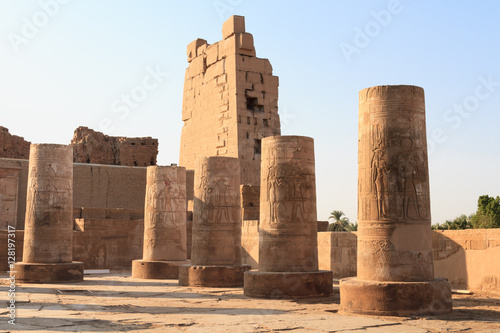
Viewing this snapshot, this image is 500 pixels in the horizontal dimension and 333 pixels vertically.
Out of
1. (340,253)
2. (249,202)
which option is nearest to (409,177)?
(340,253)

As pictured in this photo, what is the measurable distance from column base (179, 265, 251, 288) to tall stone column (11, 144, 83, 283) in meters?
2.95

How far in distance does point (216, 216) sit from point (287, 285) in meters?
3.21

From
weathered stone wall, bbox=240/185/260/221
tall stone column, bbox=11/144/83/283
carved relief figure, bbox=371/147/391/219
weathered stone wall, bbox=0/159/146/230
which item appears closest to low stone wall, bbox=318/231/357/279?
weathered stone wall, bbox=240/185/260/221

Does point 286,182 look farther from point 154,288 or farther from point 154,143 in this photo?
point 154,143

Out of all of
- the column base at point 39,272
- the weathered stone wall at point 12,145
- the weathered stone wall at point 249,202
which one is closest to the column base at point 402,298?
the column base at point 39,272

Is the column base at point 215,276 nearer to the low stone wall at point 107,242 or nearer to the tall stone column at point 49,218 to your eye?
the tall stone column at point 49,218

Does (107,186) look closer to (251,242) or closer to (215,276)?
(251,242)

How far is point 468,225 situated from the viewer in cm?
3312

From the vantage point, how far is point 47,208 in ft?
Result: 43.2

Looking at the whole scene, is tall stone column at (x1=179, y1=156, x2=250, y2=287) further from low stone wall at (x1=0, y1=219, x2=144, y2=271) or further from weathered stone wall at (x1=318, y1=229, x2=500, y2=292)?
low stone wall at (x1=0, y1=219, x2=144, y2=271)

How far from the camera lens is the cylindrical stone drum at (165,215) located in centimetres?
1494

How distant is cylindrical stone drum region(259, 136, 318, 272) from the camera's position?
1025cm

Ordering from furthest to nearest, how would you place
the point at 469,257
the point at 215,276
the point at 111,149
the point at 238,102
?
the point at 111,149 → the point at 238,102 → the point at 215,276 → the point at 469,257

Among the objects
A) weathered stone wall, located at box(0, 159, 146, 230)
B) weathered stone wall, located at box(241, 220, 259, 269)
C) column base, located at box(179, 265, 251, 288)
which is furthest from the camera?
weathered stone wall, located at box(0, 159, 146, 230)
